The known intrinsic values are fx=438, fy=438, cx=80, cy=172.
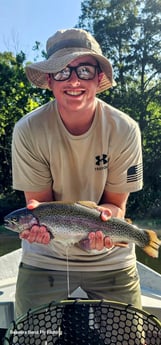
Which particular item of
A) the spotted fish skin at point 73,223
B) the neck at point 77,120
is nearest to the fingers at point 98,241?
the spotted fish skin at point 73,223

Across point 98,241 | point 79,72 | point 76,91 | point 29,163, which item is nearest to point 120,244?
point 98,241

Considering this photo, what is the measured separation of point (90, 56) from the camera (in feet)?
7.53

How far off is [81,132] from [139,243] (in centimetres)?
66

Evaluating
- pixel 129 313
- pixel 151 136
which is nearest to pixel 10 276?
pixel 129 313

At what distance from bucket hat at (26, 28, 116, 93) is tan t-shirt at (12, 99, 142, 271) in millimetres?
227

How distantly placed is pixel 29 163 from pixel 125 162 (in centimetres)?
53

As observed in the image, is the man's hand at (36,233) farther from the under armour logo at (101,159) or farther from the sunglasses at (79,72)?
the sunglasses at (79,72)

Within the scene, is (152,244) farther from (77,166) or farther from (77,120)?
(77,120)

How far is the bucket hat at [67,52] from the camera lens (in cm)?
→ 222

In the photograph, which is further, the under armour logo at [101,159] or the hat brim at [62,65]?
the under armour logo at [101,159]

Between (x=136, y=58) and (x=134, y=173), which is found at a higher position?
(x=136, y=58)

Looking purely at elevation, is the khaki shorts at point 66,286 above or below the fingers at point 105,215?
below

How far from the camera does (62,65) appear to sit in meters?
2.19

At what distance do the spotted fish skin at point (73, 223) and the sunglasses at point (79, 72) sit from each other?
647 mm
